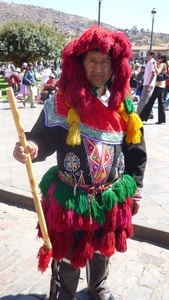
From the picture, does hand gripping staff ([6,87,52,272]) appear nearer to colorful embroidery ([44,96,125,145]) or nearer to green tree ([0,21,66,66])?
colorful embroidery ([44,96,125,145])

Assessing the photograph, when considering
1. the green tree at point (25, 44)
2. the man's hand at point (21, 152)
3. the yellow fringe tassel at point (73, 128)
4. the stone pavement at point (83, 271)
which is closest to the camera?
the man's hand at point (21, 152)

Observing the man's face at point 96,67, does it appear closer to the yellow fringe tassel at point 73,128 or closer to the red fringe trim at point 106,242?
the yellow fringe tassel at point 73,128

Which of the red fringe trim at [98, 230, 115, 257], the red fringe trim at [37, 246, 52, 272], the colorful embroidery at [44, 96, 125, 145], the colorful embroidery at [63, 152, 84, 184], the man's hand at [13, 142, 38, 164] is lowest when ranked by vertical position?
the red fringe trim at [37, 246, 52, 272]

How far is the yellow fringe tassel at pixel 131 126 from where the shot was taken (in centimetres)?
200

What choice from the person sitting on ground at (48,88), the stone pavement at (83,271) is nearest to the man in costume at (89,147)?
the stone pavement at (83,271)

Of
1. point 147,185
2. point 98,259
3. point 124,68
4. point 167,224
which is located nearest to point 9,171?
point 147,185

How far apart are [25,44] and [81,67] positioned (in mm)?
22639

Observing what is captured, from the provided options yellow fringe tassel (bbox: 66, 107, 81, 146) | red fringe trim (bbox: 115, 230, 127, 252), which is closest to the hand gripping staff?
yellow fringe tassel (bbox: 66, 107, 81, 146)

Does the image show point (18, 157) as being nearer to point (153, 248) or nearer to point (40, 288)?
point (40, 288)

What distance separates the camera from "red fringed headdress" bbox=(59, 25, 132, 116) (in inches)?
70.0

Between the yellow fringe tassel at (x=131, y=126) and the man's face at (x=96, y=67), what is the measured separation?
23 centimetres

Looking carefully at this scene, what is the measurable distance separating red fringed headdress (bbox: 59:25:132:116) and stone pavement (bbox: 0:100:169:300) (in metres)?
1.53

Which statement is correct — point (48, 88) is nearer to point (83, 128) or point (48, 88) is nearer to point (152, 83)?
point (152, 83)

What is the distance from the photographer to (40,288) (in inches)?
102
